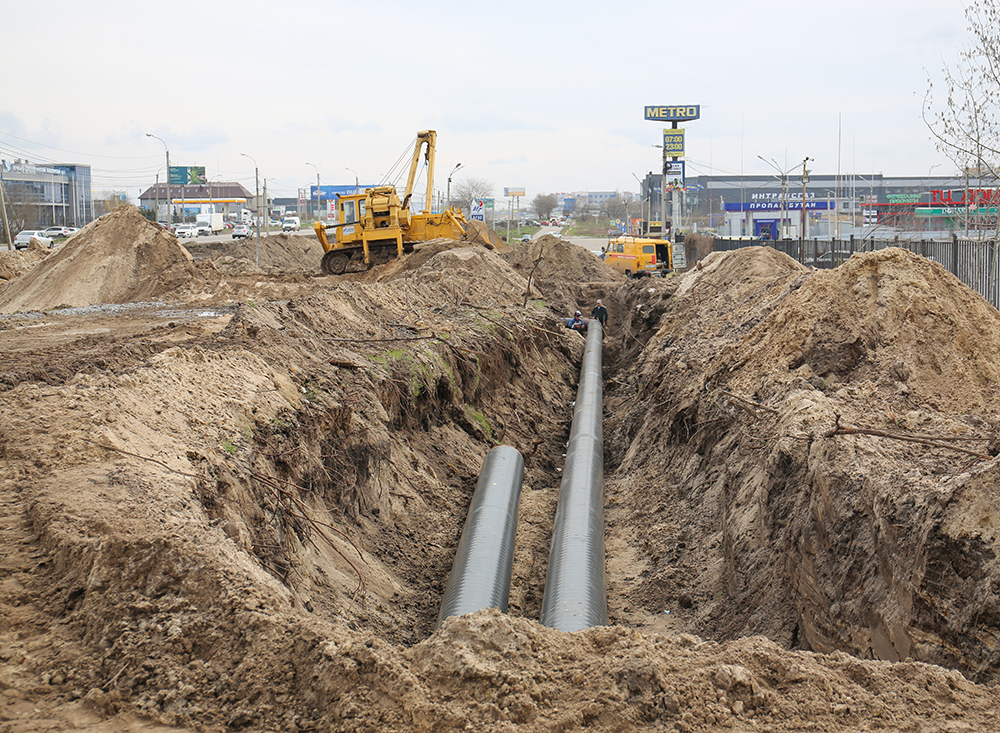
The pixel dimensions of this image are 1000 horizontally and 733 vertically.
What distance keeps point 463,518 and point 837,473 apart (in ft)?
16.4

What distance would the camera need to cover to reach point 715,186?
101 metres

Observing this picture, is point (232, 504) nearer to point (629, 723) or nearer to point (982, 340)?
point (629, 723)

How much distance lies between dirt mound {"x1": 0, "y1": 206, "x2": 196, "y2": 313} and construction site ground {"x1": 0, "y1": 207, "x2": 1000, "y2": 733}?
5.40 meters

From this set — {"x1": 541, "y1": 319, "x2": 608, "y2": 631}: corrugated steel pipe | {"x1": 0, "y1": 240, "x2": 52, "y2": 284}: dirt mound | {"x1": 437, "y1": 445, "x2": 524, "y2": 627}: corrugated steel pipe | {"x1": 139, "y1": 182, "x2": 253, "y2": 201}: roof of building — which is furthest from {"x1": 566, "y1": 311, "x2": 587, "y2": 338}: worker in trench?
{"x1": 139, "y1": 182, "x2": 253, "y2": 201}: roof of building

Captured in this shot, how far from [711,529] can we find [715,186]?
98936 millimetres

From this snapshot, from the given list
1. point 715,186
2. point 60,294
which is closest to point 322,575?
point 60,294

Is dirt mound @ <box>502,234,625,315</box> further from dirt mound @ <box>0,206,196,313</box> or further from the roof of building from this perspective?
the roof of building

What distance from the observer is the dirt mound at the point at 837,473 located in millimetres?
5090

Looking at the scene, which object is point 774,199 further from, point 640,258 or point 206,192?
point 206,192

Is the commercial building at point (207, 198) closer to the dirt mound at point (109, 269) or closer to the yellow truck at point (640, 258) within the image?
the yellow truck at point (640, 258)

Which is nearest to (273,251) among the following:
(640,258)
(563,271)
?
(563,271)

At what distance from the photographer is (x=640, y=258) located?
1336 inches

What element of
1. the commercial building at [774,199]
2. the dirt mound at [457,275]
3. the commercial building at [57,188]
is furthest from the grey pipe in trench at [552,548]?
the commercial building at [57,188]

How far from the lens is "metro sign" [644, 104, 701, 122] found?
75.3 meters
